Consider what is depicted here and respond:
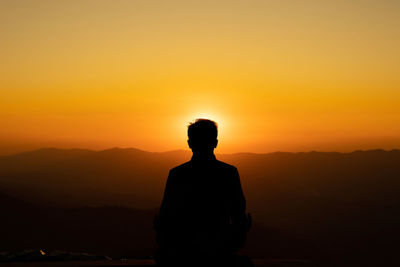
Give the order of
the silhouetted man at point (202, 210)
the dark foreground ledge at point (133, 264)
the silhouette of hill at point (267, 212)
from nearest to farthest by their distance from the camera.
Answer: the silhouetted man at point (202, 210) → the dark foreground ledge at point (133, 264) → the silhouette of hill at point (267, 212)

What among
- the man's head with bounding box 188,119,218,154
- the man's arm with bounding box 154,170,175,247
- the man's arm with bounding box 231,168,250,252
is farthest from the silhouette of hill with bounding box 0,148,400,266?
the man's head with bounding box 188,119,218,154

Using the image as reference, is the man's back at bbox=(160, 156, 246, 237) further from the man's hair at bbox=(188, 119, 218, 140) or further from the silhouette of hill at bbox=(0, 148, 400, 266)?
the silhouette of hill at bbox=(0, 148, 400, 266)

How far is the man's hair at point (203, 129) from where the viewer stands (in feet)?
11.8

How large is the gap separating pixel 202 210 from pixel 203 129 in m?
0.64

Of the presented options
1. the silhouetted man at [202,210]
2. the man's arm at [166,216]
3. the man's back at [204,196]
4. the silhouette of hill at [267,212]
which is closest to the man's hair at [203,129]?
the silhouetted man at [202,210]

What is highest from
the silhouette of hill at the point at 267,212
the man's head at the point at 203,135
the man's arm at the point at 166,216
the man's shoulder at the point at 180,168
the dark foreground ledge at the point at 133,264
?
the man's head at the point at 203,135

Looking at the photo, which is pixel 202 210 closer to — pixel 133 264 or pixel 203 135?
pixel 203 135

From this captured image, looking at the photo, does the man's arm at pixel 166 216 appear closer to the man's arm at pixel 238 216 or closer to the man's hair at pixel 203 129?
the man's hair at pixel 203 129

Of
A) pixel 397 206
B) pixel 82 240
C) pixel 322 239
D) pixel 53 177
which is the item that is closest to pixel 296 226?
pixel 322 239

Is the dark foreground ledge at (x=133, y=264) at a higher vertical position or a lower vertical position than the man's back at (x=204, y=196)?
lower

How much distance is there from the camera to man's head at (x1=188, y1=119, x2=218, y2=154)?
361 centimetres

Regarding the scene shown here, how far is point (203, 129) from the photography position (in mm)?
3615

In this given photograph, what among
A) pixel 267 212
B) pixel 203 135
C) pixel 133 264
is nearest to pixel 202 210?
pixel 203 135

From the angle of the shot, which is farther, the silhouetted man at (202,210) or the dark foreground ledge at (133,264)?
the dark foreground ledge at (133,264)
